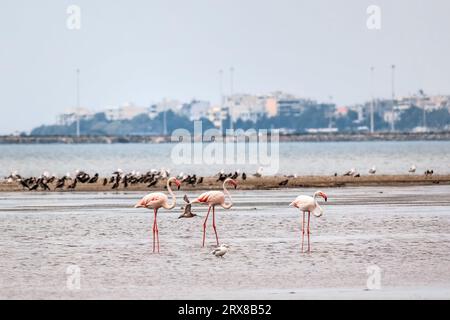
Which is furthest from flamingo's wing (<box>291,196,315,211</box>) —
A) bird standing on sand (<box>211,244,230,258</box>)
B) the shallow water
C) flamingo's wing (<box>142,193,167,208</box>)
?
flamingo's wing (<box>142,193,167,208</box>)

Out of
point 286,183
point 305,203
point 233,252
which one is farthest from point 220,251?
point 286,183

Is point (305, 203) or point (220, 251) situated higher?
point (305, 203)

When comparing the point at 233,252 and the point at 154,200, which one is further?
the point at 154,200

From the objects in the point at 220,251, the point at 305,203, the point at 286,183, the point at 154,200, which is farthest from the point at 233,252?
the point at 286,183

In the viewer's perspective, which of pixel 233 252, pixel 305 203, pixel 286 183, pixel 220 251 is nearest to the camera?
pixel 220 251

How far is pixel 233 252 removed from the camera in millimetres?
23812

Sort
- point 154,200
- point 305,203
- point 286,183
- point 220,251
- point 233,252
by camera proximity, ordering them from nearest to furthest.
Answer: point 220,251, point 233,252, point 305,203, point 154,200, point 286,183

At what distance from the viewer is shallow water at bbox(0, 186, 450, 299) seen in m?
19.0

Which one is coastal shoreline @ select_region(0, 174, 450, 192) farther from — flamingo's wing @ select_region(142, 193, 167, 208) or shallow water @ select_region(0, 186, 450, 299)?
flamingo's wing @ select_region(142, 193, 167, 208)

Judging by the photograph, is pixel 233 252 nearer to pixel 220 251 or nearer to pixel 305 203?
pixel 220 251

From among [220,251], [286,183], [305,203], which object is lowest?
[286,183]
